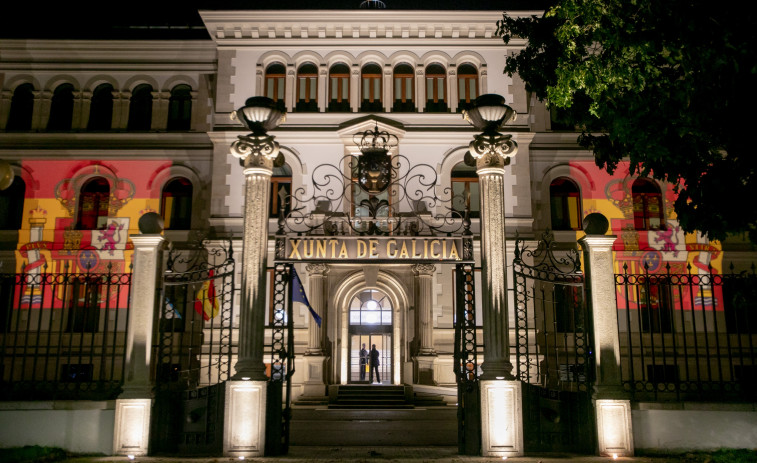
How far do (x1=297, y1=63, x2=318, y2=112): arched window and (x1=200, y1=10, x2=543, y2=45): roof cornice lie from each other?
3.30ft

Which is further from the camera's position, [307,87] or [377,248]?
[307,87]

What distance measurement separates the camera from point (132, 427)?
30.6ft

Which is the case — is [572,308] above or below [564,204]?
below

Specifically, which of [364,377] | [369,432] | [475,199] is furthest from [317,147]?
[369,432]

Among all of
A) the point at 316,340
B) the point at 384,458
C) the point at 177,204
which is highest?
the point at 177,204

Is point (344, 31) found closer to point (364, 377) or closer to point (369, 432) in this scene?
point (364, 377)

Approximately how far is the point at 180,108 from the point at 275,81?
3945mm

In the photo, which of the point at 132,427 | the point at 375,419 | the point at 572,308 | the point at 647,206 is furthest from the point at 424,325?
the point at 132,427

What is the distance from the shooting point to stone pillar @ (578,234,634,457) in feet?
30.2

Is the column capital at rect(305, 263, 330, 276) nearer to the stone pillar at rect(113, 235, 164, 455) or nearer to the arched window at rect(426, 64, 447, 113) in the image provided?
the arched window at rect(426, 64, 447, 113)

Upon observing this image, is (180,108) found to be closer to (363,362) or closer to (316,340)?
(316,340)

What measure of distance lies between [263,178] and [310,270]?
10491 mm

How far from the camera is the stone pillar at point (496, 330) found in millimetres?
9109

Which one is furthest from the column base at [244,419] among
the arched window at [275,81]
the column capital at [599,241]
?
the arched window at [275,81]
